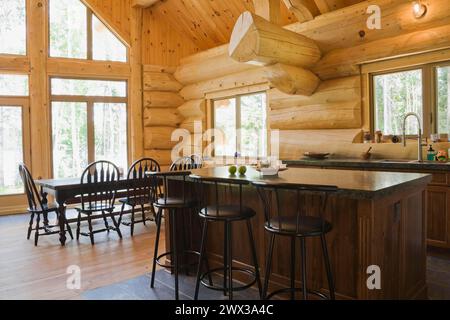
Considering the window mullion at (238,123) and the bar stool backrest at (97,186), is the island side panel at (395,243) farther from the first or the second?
the window mullion at (238,123)

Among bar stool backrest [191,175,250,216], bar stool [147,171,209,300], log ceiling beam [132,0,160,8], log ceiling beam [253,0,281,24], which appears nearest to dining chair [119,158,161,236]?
bar stool [147,171,209,300]

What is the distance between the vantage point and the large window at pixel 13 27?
22.0ft

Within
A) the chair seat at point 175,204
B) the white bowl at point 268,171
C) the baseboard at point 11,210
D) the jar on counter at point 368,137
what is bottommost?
the baseboard at point 11,210

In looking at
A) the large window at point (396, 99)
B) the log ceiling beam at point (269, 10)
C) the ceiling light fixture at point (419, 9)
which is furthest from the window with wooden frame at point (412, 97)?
the log ceiling beam at point (269, 10)

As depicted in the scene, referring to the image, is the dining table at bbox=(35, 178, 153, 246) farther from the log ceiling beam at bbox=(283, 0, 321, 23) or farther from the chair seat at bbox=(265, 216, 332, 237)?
the log ceiling beam at bbox=(283, 0, 321, 23)

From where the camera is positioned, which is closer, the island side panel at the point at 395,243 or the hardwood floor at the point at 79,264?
the island side panel at the point at 395,243

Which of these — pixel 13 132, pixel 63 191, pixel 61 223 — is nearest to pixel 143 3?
pixel 13 132

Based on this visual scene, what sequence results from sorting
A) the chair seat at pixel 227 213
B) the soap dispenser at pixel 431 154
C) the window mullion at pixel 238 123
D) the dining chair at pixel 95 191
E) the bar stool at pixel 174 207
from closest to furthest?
the chair seat at pixel 227 213 → the bar stool at pixel 174 207 → the soap dispenser at pixel 431 154 → the dining chair at pixel 95 191 → the window mullion at pixel 238 123

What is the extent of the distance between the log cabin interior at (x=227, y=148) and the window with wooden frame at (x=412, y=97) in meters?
0.02

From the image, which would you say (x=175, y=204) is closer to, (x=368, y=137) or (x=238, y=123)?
(x=368, y=137)

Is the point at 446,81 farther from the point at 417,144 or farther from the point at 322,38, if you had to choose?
the point at 322,38

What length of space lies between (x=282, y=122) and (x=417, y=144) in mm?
2047

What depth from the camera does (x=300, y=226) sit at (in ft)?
7.61
